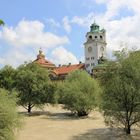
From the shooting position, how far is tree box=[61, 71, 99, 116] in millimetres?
60438

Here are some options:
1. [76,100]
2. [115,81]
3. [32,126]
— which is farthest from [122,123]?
[76,100]

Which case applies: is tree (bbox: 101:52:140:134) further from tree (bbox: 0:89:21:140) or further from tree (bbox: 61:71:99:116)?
tree (bbox: 61:71:99:116)

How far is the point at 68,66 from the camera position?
5866 inches

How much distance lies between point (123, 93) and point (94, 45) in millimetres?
112460

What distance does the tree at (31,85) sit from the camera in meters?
65.4

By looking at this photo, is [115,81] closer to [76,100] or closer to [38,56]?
[76,100]

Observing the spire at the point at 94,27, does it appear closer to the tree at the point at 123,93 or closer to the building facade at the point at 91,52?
the building facade at the point at 91,52

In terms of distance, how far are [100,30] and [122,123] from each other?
117 meters

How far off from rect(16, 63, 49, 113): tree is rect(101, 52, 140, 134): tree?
25112 mm

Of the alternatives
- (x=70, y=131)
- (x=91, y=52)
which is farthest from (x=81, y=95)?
(x=91, y=52)

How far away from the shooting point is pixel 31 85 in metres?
65.8

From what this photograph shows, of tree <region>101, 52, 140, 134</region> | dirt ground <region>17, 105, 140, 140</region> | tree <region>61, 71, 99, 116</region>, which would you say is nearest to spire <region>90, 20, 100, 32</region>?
tree <region>61, 71, 99, 116</region>

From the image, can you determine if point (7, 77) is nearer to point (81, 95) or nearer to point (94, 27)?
point (81, 95)

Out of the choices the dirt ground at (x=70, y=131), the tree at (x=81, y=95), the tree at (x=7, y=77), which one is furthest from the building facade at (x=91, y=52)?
the dirt ground at (x=70, y=131)
